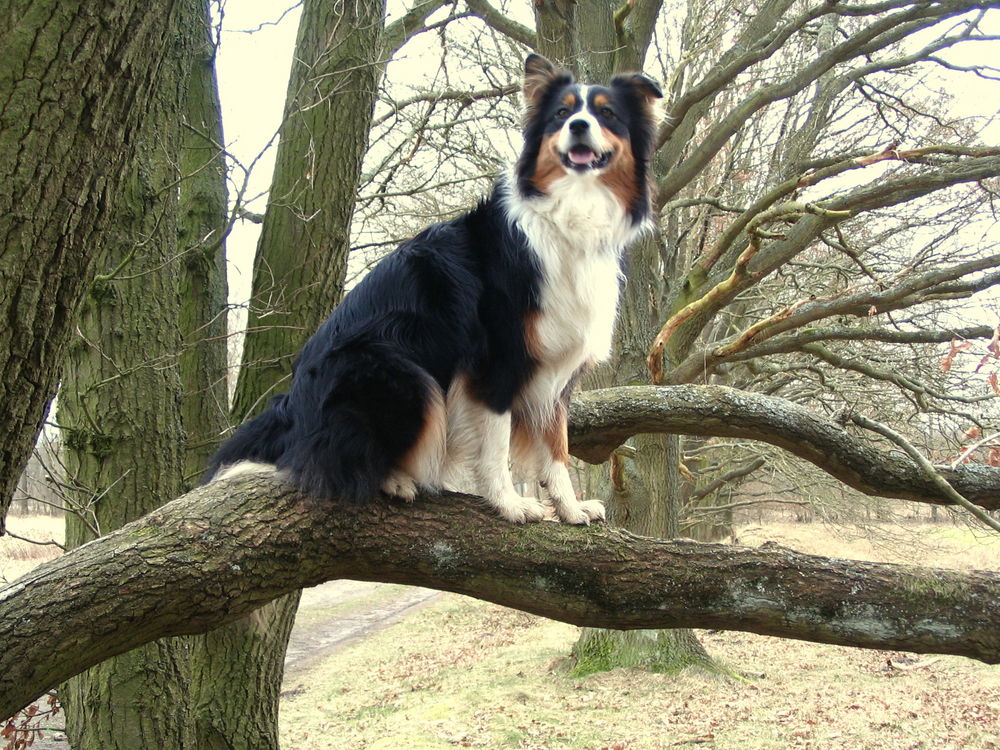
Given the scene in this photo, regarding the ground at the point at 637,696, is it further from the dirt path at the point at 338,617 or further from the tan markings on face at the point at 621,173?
the tan markings on face at the point at 621,173

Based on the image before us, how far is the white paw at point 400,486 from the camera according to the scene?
3144 mm

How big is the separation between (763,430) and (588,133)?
2.06m

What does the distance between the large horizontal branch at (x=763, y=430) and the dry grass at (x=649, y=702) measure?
543 centimetres

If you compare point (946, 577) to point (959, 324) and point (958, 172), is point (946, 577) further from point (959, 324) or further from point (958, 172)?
point (959, 324)

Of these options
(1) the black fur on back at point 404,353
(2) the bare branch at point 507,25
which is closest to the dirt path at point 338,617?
(2) the bare branch at point 507,25

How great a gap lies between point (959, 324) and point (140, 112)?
11571 millimetres

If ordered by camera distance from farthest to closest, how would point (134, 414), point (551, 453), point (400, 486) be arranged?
point (134, 414)
point (551, 453)
point (400, 486)

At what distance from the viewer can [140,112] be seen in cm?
193

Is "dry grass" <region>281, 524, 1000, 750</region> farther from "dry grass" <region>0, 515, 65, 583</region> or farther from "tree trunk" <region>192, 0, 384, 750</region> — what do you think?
"tree trunk" <region>192, 0, 384, 750</region>

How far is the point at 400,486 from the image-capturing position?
317 centimetres

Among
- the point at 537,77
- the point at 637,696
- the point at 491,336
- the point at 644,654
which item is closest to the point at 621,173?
the point at 537,77

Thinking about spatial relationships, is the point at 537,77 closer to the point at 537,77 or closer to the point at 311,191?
the point at 537,77

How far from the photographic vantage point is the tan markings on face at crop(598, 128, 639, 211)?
400 cm

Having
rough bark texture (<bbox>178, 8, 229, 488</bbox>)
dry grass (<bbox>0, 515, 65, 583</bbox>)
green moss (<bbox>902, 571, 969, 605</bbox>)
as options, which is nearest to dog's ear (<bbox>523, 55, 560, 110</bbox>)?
rough bark texture (<bbox>178, 8, 229, 488</bbox>)
